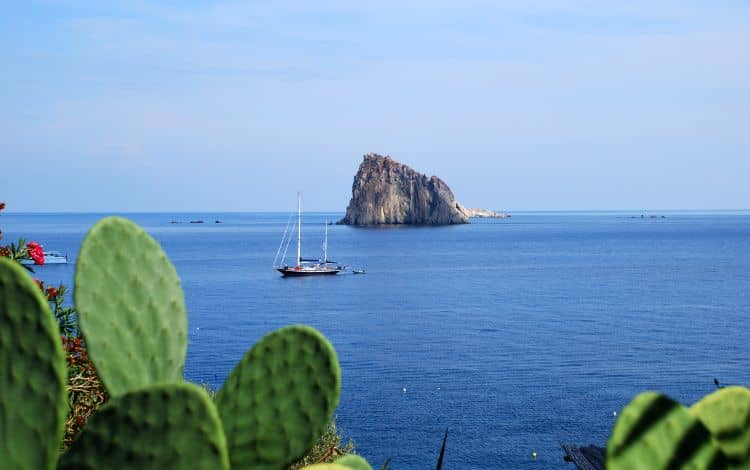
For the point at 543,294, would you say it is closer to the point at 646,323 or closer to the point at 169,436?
the point at 646,323

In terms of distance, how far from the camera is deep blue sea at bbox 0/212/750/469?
3650 centimetres

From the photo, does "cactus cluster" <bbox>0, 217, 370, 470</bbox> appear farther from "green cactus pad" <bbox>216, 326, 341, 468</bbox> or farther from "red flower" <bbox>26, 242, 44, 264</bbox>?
"red flower" <bbox>26, 242, 44, 264</bbox>

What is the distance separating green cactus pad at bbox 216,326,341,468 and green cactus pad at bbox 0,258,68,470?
15.6 inches

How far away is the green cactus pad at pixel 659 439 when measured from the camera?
0.95 m

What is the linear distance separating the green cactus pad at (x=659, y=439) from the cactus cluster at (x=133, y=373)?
0.42 metres

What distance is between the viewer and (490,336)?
56.7m

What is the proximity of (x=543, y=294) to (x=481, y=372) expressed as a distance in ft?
110

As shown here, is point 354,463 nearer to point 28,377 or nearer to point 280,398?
A: point 280,398

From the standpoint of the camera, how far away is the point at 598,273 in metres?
95.7

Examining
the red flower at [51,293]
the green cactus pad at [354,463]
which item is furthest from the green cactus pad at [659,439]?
the red flower at [51,293]

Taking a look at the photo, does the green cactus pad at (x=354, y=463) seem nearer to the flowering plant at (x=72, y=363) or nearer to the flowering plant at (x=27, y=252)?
the flowering plant at (x=72, y=363)

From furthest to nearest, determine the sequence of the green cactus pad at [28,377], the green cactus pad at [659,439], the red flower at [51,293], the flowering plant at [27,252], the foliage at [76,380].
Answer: the flowering plant at [27,252]
the red flower at [51,293]
the foliage at [76,380]
the green cactus pad at [28,377]
the green cactus pad at [659,439]

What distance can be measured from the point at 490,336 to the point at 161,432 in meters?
56.7

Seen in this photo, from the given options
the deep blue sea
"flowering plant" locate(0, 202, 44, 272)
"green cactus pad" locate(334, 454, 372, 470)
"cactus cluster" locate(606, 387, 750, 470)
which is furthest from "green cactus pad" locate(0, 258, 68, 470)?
the deep blue sea
